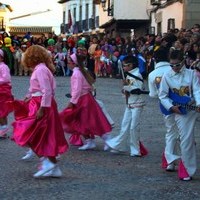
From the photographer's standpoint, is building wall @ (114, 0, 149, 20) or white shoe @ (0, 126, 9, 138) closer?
white shoe @ (0, 126, 9, 138)

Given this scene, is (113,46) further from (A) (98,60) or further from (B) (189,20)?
(B) (189,20)

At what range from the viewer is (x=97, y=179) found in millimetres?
8219

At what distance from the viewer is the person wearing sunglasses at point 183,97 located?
26.8ft

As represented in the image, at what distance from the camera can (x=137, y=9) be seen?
45.0 meters

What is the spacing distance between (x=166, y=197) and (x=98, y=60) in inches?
950

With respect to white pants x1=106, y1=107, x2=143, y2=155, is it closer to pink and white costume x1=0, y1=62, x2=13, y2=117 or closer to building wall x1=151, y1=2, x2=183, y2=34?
pink and white costume x1=0, y1=62, x2=13, y2=117

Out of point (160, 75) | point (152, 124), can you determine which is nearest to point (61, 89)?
point (152, 124)

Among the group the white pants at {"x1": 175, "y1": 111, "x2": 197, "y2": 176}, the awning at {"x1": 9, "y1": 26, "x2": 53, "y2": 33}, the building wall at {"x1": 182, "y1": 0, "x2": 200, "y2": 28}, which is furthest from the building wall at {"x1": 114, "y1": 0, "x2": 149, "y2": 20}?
the awning at {"x1": 9, "y1": 26, "x2": 53, "y2": 33}

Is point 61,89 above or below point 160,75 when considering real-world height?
below

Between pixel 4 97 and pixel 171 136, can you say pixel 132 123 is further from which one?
pixel 4 97

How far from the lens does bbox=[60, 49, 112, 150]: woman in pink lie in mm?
10562

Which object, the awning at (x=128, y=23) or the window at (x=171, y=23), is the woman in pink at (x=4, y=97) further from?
the awning at (x=128, y=23)

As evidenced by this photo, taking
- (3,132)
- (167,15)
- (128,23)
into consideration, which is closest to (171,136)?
(3,132)

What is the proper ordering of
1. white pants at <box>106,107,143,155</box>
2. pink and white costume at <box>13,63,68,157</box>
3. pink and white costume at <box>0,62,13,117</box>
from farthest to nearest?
pink and white costume at <box>0,62,13,117</box> → white pants at <box>106,107,143,155</box> → pink and white costume at <box>13,63,68,157</box>
